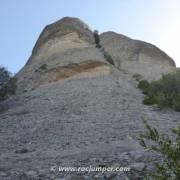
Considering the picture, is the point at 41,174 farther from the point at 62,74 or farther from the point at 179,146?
the point at 62,74

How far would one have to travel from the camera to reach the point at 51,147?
36.6 ft

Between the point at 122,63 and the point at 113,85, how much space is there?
455 inches

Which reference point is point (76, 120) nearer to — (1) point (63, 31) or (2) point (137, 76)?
(2) point (137, 76)

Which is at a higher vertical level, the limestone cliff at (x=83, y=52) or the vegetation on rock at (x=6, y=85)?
the limestone cliff at (x=83, y=52)

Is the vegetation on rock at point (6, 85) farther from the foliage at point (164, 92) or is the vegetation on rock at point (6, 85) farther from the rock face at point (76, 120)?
the foliage at point (164, 92)

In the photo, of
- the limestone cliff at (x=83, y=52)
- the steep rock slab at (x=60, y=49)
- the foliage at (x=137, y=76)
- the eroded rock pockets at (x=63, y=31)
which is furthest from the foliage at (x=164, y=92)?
the eroded rock pockets at (x=63, y=31)

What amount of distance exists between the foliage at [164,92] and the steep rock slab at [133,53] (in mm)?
9422

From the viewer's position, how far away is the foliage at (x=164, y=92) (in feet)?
55.2

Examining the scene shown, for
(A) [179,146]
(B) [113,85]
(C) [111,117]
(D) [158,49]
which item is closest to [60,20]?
(D) [158,49]

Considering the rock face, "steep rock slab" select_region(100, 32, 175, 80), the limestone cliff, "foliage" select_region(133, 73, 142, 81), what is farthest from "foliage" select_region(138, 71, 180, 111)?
"steep rock slab" select_region(100, 32, 175, 80)

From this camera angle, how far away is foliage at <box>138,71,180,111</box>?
16.8 metres

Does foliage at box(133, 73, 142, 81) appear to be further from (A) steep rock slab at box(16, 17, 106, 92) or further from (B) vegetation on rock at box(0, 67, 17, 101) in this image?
(B) vegetation on rock at box(0, 67, 17, 101)

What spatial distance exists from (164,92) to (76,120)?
6580 millimetres

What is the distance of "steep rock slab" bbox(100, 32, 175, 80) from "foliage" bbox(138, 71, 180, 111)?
30.9ft
